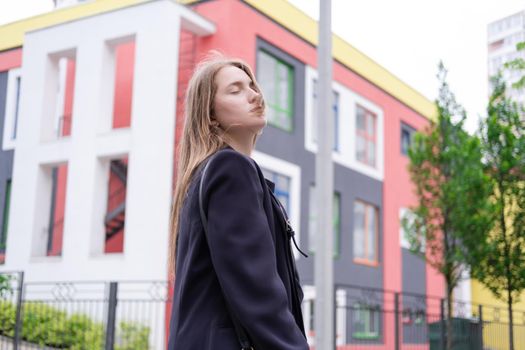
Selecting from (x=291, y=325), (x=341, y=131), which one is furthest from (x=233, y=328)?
(x=341, y=131)

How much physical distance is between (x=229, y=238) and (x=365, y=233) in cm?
2177

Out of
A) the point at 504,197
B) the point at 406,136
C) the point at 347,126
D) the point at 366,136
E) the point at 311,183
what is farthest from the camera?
the point at 406,136

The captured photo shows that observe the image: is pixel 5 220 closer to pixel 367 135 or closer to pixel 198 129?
pixel 367 135

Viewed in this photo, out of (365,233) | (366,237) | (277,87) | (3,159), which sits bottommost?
(366,237)

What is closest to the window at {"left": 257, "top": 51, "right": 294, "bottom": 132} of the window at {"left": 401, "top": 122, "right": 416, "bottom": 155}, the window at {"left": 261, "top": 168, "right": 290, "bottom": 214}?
the window at {"left": 261, "top": 168, "right": 290, "bottom": 214}

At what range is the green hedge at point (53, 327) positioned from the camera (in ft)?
39.1

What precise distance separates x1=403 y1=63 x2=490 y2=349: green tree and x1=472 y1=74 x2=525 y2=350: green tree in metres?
0.39

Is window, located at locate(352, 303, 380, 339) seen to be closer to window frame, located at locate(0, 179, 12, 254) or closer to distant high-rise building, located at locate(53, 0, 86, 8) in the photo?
window frame, located at locate(0, 179, 12, 254)

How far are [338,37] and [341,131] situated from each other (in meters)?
2.75

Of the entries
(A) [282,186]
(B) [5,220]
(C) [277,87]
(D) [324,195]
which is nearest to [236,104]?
(D) [324,195]

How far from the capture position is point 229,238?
2062mm

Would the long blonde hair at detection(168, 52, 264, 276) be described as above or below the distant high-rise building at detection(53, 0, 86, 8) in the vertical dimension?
below

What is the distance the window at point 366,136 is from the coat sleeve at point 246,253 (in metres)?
21.5

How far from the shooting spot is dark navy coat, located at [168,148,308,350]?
79.3 inches
